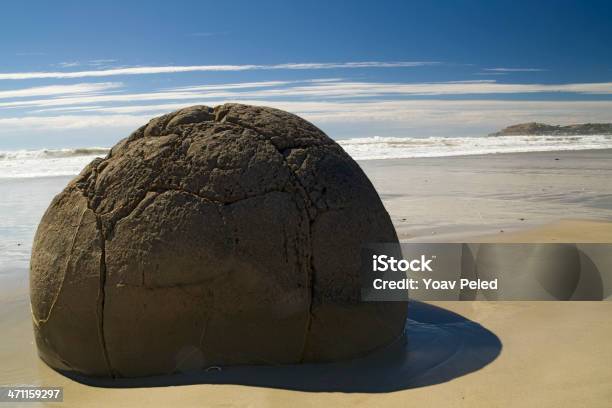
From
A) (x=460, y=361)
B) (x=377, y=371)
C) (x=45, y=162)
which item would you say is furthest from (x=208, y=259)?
(x=45, y=162)

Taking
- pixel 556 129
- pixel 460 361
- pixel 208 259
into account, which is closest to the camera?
pixel 208 259

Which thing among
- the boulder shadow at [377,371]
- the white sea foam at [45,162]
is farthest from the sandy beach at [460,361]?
the white sea foam at [45,162]

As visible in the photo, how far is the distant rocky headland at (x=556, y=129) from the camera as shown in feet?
142

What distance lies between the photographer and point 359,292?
3672 millimetres

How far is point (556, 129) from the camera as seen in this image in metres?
45.7

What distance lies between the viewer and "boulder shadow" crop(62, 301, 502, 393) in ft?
11.2

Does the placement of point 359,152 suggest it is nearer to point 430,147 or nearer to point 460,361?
point 430,147

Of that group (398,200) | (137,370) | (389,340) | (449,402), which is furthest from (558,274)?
(398,200)

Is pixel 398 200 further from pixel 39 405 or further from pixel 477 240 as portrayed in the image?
pixel 39 405

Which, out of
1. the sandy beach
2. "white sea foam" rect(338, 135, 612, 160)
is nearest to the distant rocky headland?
"white sea foam" rect(338, 135, 612, 160)

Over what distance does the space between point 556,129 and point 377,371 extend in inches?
1812

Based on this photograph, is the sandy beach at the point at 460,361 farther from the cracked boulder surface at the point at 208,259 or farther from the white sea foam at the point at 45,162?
the white sea foam at the point at 45,162

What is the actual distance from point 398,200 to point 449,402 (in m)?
8.02

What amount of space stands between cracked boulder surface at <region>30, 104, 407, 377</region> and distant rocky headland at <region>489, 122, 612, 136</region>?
136ft
